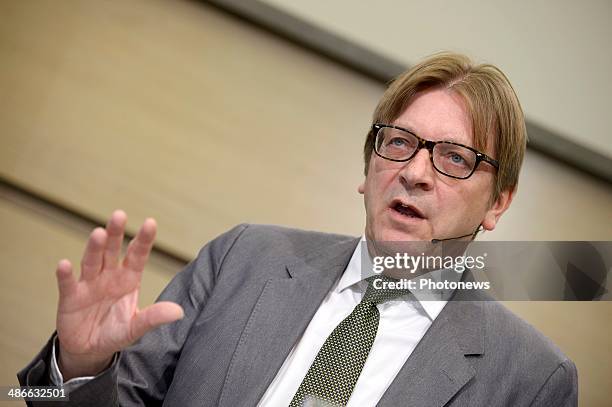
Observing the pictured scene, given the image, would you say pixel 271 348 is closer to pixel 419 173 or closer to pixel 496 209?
pixel 419 173

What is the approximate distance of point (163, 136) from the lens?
5.94 ft

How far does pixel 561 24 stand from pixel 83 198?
1.29 m

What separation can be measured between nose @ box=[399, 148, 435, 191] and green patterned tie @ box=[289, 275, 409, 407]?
0.70 feet

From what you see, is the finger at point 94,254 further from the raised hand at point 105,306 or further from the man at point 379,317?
the man at point 379,317

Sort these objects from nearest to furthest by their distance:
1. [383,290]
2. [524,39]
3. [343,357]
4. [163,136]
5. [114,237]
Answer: [114,237] → [343,357] → [383,290] → [524,39] → [163,136]

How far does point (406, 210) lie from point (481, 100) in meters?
0.27

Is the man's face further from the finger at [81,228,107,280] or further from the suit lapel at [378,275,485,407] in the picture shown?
the finger at [81,228,107,280]

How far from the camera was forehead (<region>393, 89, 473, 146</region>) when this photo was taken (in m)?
1.34

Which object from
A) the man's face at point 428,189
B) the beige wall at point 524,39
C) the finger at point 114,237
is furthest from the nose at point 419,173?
the finger at point 114,237

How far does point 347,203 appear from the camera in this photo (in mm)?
1777

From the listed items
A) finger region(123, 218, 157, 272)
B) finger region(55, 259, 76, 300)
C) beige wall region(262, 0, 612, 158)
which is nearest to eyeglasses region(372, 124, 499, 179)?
beige wall region(262, 0, 612, 158)

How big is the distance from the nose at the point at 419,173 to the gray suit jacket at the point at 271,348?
0.24 metres

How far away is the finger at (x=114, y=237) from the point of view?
0.98m

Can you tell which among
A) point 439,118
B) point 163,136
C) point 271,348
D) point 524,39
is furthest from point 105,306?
point 524,39
